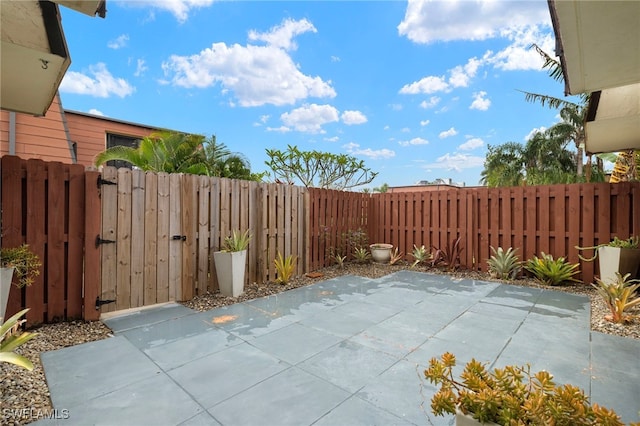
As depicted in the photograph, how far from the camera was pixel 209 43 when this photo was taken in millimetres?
8211

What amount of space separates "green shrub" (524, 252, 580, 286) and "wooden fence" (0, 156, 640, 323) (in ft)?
0.77

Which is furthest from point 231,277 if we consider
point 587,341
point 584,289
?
point 584,289

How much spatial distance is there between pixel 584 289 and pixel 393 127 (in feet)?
39.2

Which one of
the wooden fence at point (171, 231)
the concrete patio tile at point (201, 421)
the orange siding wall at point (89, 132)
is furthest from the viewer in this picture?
the orange siding wall at point (89, 132)

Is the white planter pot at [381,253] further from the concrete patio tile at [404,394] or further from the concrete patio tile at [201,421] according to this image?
the concrete patio tile at [201,421]

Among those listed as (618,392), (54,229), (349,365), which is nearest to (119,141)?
(54,229)

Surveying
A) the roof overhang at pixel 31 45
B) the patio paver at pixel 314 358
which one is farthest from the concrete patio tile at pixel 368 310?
the roof overhang at pixel 31 45

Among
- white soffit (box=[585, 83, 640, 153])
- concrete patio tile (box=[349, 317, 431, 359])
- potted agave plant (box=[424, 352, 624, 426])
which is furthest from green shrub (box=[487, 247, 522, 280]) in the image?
potted agave plant (box=[424, 352, 624, 426])

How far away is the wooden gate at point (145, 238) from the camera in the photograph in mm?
3574

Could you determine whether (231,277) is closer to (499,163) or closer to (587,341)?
(587,341)

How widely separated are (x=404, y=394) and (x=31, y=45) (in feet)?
12.4

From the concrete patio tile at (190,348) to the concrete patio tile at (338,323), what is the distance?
87 centimetres

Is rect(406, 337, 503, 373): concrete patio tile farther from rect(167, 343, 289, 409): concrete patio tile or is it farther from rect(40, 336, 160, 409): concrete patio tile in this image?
rect(40, 336, 160, 409): concrete patio tile

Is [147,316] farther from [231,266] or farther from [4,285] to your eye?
[4,285]
